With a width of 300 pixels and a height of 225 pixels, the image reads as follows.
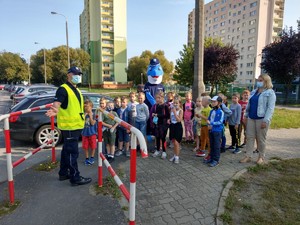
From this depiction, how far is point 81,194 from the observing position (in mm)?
3752

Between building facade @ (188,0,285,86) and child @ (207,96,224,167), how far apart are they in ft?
185

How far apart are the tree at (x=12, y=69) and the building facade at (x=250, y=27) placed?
57147mm

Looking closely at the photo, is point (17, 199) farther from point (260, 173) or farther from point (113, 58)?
point (113, 58)

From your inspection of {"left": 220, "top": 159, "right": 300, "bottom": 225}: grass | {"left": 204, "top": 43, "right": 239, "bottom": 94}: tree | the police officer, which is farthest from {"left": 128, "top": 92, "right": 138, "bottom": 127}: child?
{"left": 204, "top": 43, "right": 239, "bottom": 94}: tree

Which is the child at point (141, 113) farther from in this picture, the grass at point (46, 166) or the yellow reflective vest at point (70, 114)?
the grass at point (46, 166)

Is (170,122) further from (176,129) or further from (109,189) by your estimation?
A: (109,189)

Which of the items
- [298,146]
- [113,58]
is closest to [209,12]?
[113,58]

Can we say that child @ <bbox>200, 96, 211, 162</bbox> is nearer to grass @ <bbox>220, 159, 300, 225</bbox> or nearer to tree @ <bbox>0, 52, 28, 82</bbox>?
grass @ <bbox>220, 159, 300, 225</bbox>

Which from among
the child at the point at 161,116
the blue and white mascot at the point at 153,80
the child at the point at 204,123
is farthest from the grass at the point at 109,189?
the blue and white mascot at the point at 153,80

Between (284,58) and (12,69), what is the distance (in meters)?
60.8

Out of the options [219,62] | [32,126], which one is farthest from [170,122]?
[219,62]

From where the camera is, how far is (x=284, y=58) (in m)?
22.8

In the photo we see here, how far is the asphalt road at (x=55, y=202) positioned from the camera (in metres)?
3.06

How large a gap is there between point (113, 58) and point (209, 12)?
3867 cm
